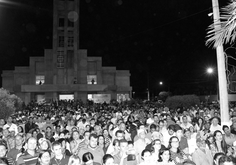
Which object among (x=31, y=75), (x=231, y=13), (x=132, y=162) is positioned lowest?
(x=132, y=162)

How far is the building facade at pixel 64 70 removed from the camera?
4653 cm

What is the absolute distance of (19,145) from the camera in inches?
285

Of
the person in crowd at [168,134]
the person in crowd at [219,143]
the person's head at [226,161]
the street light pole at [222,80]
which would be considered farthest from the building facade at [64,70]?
the person's head at [226,161]

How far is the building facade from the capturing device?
153ft

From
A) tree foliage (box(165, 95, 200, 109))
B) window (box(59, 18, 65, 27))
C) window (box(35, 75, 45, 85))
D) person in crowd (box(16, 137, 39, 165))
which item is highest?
window (box(59, 18, 65, 27))

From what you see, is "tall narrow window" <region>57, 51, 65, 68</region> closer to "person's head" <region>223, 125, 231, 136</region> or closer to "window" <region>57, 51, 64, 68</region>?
"window" <region>57, 51, 64, 68</region>

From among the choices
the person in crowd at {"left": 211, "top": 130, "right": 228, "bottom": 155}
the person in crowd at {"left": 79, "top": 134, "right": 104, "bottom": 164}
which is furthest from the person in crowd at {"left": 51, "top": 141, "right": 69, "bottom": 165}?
the person in crowd at {"left": 211, "top": 130, "right": 228, "bottom": 155}

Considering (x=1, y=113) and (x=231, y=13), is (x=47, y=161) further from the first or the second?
(x=1, y=113)

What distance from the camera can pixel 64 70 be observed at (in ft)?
155

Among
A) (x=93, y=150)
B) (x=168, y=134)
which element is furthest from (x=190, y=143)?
(x=93, y=150)

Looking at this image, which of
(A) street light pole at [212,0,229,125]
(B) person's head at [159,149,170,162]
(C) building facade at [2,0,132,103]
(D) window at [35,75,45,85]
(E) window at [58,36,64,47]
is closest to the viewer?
(B) person's head at [159,149,170,162]

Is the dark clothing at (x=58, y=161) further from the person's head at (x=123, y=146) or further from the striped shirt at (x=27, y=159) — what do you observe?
the person's head at (x=123, y=146)

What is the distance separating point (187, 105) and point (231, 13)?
23.9 metres

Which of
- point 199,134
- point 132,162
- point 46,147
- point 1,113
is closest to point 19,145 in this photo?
point 46,147
